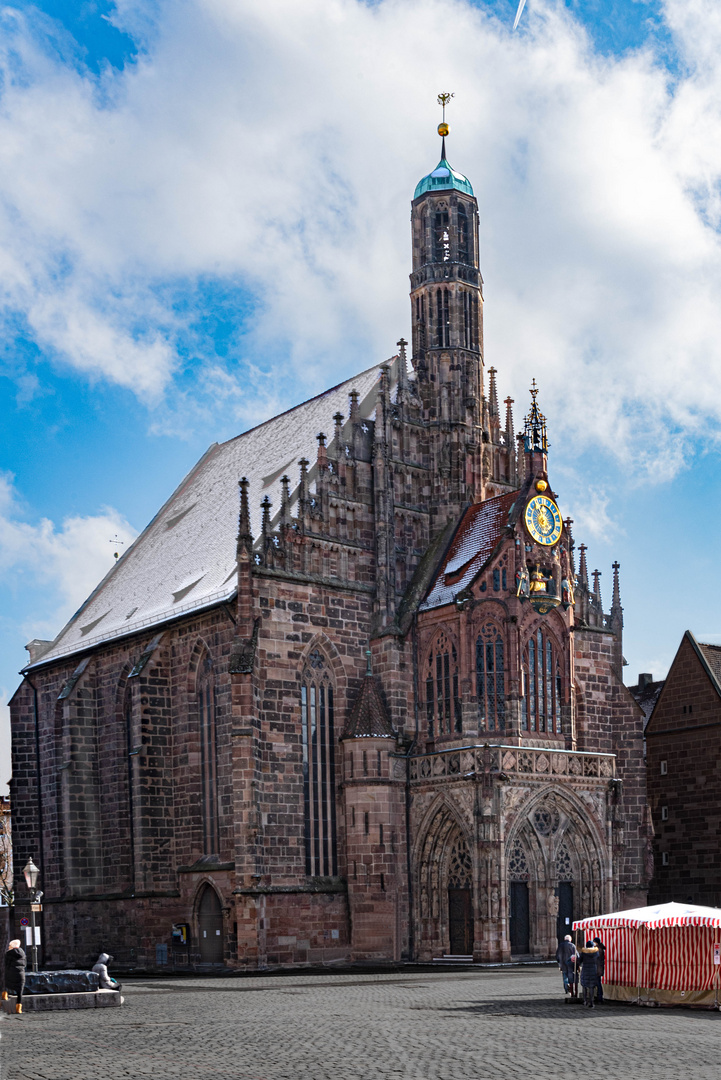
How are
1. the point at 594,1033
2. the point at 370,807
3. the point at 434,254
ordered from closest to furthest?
the point at 594,1033 → the point at 370,807 → the point at 434,254

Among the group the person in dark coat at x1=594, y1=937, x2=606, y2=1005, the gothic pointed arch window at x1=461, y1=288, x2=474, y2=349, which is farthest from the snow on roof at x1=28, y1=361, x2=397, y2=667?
the person in dark coat at x1=594, y1=937, x2=606, y2=1005

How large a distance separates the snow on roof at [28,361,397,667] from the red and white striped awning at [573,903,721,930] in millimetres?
19509

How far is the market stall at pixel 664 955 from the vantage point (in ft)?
87.3

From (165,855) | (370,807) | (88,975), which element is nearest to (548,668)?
(370,807)

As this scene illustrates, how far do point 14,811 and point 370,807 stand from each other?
18.4 m

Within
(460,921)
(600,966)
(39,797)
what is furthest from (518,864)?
(39,797)

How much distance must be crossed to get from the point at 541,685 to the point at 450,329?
13979 mm

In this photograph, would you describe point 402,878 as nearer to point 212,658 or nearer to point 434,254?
point 212,658

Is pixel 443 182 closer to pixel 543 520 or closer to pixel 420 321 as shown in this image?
pixel 420 321

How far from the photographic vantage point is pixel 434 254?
51438mm

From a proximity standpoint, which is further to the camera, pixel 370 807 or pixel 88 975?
pixel 370 807

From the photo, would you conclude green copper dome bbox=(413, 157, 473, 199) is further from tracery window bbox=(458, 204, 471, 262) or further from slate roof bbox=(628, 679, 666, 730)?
slate roof bbox=(628, 679, 666, 730)

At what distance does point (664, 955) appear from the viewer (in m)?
27.2

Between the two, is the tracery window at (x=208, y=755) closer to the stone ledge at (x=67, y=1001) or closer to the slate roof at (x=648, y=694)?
the stone ledge at (x=67, y=1001)
